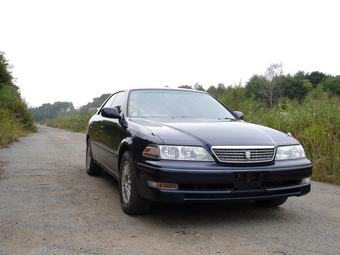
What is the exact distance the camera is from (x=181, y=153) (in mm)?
3473

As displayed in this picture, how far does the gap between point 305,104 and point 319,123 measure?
127 centimetres

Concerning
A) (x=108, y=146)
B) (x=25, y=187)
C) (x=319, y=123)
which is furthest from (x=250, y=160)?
(x=319, y=123)

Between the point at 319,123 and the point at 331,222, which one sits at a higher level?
the point at 319,123

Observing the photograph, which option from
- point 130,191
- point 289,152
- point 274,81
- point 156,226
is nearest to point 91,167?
point 130,191

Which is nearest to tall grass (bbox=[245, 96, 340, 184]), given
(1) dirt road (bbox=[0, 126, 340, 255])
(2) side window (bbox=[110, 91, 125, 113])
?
(1) dirt road (bbox=[0, 126, 340, 255])

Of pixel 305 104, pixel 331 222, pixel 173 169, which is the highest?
pixel 305 104

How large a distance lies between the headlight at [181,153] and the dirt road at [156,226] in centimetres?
71

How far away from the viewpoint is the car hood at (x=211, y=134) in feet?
11.7

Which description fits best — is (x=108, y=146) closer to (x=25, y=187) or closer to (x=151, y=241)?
(x=25, y=187)

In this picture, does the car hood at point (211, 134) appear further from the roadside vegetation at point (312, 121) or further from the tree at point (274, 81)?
the tree at point (274, 81)

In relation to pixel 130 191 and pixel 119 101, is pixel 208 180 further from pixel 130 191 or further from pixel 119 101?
pixel 119 101

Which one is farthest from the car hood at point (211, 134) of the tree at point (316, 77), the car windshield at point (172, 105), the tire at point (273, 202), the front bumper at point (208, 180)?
the tree at point (316, 77)

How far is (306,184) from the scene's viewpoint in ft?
12.8

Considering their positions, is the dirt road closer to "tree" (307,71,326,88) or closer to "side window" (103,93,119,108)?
"side window" (103,93,119,108)
